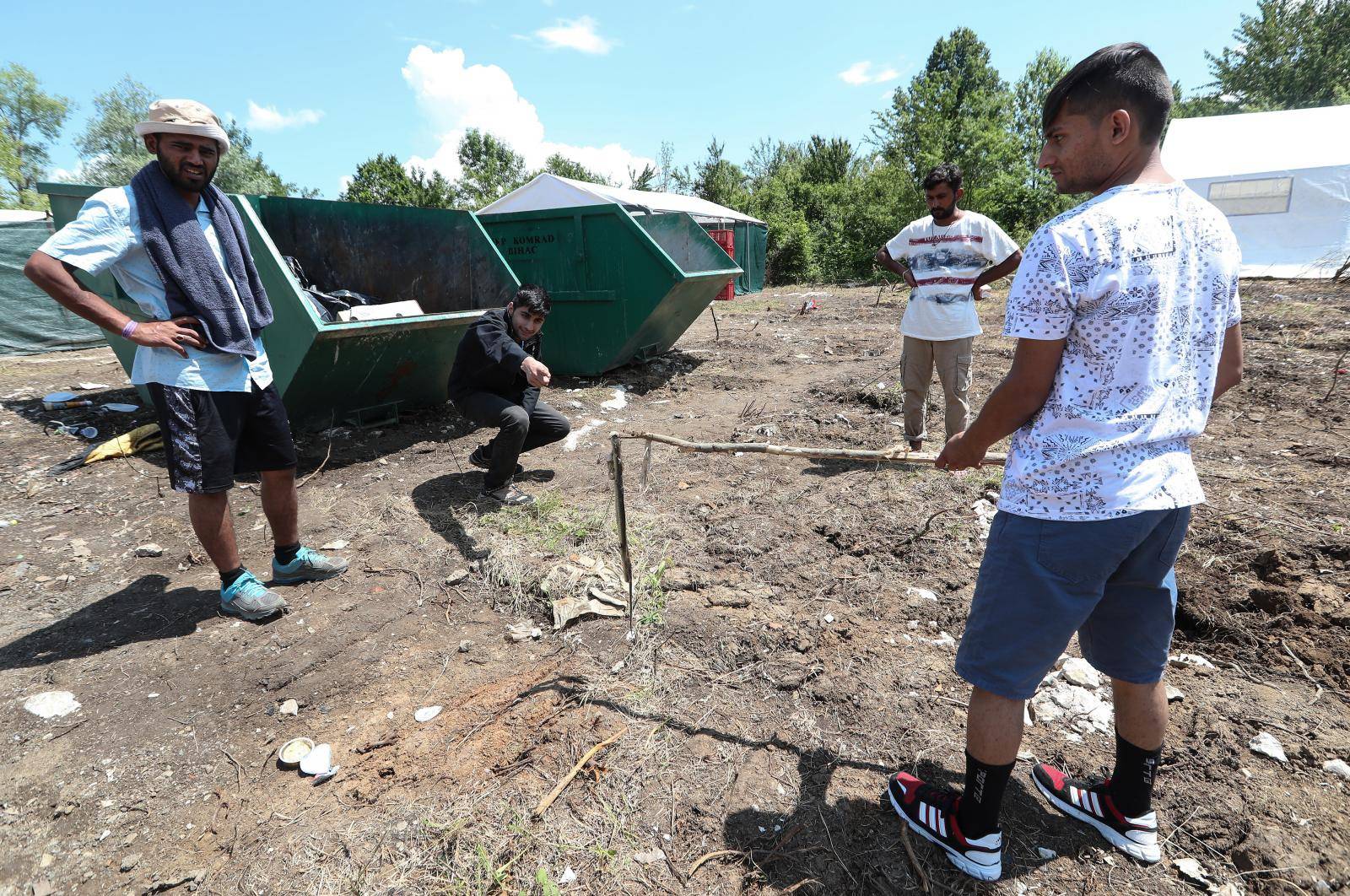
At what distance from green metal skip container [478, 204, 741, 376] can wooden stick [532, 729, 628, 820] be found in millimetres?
4827

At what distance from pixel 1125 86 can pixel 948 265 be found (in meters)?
2.76

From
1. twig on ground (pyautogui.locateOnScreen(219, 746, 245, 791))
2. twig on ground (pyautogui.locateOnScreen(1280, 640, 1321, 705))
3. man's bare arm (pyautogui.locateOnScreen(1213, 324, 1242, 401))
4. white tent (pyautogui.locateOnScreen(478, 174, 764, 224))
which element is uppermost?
white tent (pyautogui.locateOnScreen(478, 174, 764, 224))

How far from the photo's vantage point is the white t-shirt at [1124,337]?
1.26m

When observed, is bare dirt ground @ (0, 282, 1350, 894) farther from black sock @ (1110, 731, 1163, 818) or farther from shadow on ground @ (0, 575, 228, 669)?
black sock @ (1110, 731, 1163, 818)

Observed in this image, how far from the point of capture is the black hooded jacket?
3816mm

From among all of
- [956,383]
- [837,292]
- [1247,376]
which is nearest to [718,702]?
[956,383]

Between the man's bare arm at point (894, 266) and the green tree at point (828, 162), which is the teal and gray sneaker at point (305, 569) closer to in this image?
the man's bare arm at point (894, 266)

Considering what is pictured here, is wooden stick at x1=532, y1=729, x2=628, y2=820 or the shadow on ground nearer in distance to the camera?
wooden stick at x1=532, y1=729, x2=628, y2=820

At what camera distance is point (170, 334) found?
2441mm

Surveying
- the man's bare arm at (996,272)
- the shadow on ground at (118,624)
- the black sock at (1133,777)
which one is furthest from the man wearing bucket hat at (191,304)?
the man's bare arm at (996,272)

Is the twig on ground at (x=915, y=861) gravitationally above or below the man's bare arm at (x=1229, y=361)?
below

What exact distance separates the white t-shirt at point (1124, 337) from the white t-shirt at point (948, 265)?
2593mm

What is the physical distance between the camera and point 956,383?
403 cm

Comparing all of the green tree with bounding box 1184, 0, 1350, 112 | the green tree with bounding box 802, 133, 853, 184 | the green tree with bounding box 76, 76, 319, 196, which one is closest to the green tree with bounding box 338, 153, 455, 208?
the green tree with bounding box 76, 76, 319, 196
